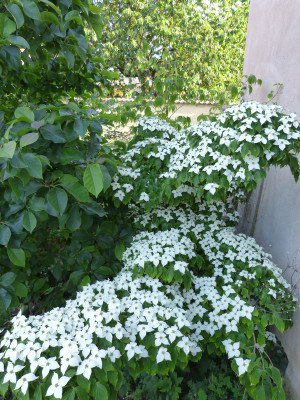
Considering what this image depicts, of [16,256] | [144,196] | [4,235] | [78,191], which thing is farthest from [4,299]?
[144,196]

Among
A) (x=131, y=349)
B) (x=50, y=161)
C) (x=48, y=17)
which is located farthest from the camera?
(x=50, y=161)

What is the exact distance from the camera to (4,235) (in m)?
1.36

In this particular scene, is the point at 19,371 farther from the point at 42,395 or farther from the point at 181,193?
the point at 181,193

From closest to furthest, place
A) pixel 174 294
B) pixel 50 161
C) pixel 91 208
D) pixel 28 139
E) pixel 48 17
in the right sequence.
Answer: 1. pixel 28 139
2. pixel 48 17
3. pixel 50 161
4. pixel 91 208
5. pixel 174 294

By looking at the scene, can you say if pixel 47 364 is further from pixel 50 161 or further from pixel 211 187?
pixel 211 187

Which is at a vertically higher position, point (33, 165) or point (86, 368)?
point (33, 165)

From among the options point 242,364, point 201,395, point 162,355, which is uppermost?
point 162,355

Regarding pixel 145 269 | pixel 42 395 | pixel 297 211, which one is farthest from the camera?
pixel 297 211

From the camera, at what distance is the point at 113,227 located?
2031mm

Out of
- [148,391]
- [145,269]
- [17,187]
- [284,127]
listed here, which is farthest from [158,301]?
[284,127]

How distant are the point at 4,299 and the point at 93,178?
2.68 feet

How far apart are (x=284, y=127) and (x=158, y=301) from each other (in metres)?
1.18

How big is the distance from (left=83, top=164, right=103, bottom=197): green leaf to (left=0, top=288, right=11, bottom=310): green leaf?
0.76 m

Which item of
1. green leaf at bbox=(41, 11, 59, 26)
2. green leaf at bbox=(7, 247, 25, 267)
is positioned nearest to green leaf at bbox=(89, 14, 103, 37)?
green leaf at bbox=(41, 11, 59, 26)
